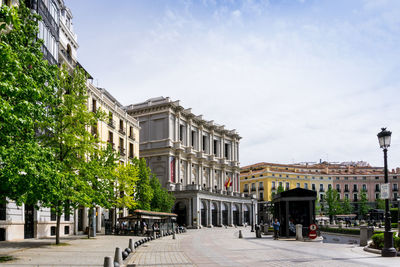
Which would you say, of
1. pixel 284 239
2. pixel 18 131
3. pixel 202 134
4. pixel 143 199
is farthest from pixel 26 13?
pixel 202 134

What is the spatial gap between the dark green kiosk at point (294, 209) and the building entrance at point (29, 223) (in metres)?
17.8

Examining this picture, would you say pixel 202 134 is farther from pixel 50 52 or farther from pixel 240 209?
pixel 50 52

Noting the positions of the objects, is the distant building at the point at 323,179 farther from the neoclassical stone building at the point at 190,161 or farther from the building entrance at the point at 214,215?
the building entrance at the point at 214,215

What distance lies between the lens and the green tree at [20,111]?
1400 cm

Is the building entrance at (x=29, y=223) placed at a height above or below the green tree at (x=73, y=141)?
below

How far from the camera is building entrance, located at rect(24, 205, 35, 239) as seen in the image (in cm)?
3044

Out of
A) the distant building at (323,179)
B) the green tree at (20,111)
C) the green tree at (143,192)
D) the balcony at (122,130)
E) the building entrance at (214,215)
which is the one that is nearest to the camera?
the green tree at (20,111)

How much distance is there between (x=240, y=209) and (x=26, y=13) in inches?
2833

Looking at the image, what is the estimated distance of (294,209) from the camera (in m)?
31.3

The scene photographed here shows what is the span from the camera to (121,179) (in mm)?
40875

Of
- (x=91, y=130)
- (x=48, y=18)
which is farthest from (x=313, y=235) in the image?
(x=91, y=130)

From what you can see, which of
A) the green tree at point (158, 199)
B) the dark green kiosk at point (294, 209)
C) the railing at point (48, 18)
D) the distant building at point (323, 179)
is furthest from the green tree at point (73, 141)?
the distant building at point (323, 179)

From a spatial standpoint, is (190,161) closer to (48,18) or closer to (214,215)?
(214,215)

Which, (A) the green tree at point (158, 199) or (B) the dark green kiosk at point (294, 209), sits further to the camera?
(A) the green tree at point (158, 199)
